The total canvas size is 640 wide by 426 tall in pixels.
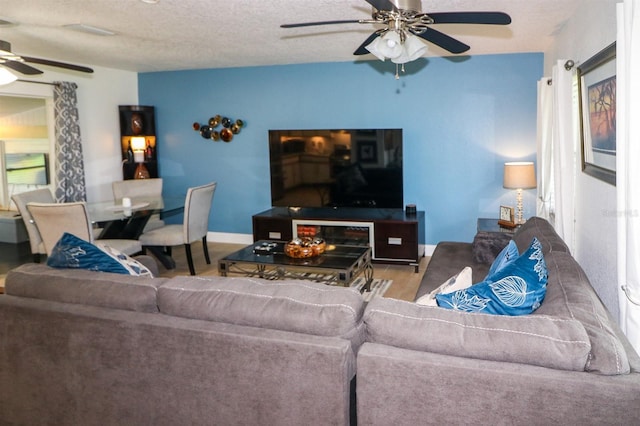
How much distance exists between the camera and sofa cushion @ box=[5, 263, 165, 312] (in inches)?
84.5

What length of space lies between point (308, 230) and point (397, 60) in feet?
10.6

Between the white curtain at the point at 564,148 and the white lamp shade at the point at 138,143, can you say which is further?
the white lamp shade at the point at 138,143

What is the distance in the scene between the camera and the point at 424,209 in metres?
6.04

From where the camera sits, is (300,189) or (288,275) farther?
(300,189)

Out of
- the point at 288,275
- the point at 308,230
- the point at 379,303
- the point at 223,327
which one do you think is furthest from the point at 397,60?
the point at 308,230

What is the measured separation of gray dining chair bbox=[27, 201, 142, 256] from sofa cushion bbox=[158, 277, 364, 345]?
261cm

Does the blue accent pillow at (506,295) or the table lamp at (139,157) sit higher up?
the table lamp at (139,157)

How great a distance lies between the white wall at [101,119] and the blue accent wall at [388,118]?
1.22ft

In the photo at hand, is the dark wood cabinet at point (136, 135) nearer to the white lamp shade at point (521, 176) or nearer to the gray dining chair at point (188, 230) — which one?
the gray dining chair at point (188, 230)

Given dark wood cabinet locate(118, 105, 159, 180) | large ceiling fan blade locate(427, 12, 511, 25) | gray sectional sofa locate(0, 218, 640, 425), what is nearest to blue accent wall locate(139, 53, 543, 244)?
dark wood cabinet locate(118, 105, 159, 180)

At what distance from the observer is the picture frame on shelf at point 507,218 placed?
16.0ft

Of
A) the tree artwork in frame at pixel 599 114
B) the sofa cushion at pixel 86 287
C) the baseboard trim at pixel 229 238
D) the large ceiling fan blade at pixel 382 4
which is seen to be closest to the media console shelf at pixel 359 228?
the baseboard trim at pixel 229 238

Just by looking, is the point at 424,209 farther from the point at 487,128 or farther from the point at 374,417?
the point at 374,417

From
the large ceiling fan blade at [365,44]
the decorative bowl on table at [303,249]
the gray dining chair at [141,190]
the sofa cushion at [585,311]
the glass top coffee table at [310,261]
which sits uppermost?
the large ceiling fan blade at [365,44]
